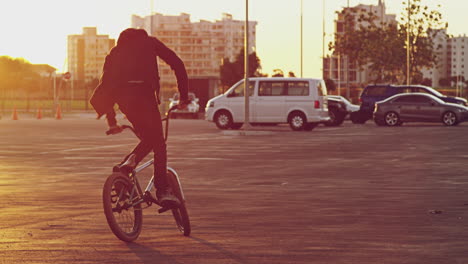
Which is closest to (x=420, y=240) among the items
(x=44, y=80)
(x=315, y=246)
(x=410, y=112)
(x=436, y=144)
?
(x=315, y=246)

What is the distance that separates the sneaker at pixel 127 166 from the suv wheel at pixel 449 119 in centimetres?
3133

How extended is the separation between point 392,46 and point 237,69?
75.0ft

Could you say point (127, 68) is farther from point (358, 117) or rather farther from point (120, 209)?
point (358, 117)

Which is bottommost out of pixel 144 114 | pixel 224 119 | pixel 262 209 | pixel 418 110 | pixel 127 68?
pixel 262 209

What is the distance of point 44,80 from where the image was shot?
6373 inches

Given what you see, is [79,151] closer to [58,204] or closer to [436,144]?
[436,144]

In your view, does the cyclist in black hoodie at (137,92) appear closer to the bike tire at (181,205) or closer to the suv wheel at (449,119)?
the bike tire at (181,205)

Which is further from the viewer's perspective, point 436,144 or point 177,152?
point 436,144

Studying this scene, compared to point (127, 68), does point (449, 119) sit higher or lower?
lower

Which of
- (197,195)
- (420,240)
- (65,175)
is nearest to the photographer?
(420,240)

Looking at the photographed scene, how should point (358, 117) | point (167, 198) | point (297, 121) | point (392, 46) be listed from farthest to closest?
point (392, 46), point (358, 117), point (297, 121), point (167, 198)

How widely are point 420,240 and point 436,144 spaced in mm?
17117

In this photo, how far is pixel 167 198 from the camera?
812 centimetres

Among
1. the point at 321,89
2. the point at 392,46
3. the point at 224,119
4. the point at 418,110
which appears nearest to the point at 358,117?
the point at 418,110
